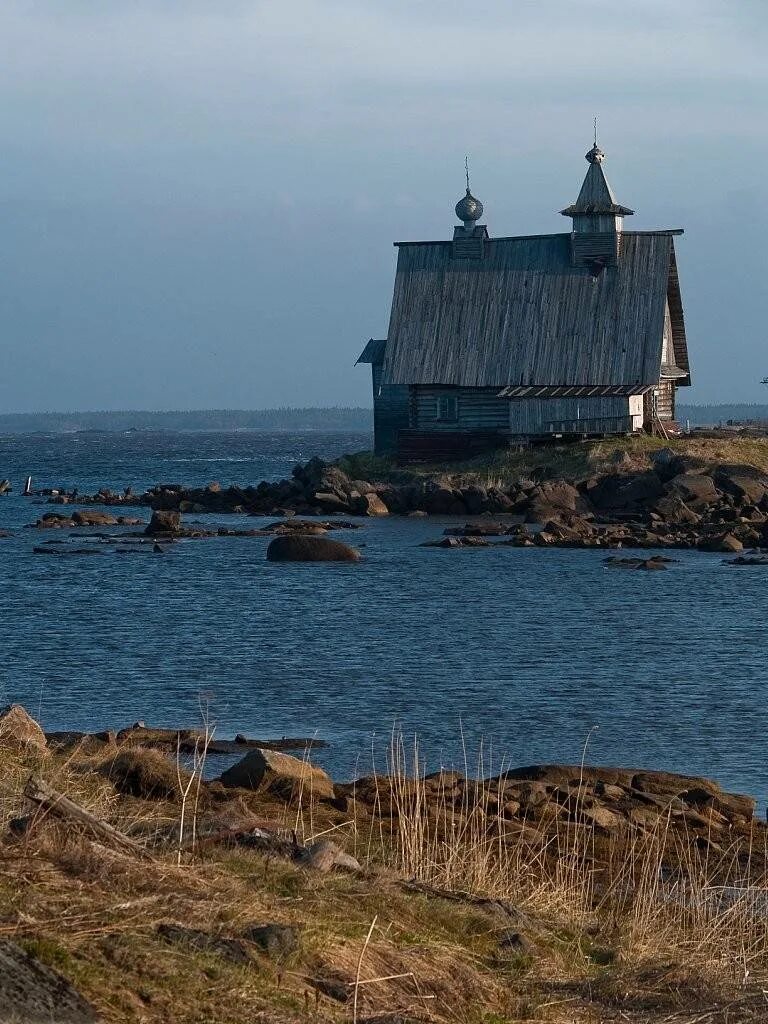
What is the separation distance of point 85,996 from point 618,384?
165 ft

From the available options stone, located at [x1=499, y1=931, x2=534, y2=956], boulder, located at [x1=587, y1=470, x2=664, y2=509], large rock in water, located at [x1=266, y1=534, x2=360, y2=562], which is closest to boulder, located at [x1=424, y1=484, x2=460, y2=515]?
boulder, located at [x1=587, y1=470, x2=664, y2=509]

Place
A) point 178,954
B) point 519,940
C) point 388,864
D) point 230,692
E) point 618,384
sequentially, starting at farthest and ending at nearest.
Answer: point 618,384
point 230,692
point 388,864
point 519,940
point 178,954

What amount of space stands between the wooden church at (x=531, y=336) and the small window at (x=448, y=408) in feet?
0.15

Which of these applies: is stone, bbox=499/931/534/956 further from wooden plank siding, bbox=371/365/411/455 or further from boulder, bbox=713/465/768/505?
Result: wooden plank siding, bbox=371/365/411/455

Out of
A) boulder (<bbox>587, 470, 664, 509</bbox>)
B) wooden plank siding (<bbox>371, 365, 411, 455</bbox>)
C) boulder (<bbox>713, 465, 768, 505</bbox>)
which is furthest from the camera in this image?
wooden plank siding (<bbox>371, 365, 411, 455</bbox>)

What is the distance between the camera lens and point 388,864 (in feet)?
30.3

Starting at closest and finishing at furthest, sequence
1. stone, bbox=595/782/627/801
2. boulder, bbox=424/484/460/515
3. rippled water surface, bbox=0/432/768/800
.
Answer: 1. stone, bbox=595/782/627/801
2. rippled water surface, bbox=0/432/768/800
3. boulder, bbox=424/484/460/515

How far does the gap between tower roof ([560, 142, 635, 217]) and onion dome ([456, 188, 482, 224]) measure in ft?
12.5

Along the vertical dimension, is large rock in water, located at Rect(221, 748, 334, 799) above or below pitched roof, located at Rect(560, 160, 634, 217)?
below

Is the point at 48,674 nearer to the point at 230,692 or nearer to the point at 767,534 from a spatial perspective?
the point at 230,692

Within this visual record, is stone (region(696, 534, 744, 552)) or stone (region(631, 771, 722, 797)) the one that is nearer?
stone (region(631, 771, 722, 797))

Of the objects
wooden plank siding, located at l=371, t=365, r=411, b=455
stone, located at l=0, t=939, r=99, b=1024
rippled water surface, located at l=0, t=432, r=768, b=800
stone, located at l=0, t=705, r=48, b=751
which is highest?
wooden plank siding, located at l=371, t=365, r=411, b=455

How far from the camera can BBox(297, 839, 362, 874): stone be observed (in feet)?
27.1

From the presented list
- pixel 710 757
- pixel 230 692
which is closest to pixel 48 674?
pixel 230 692
